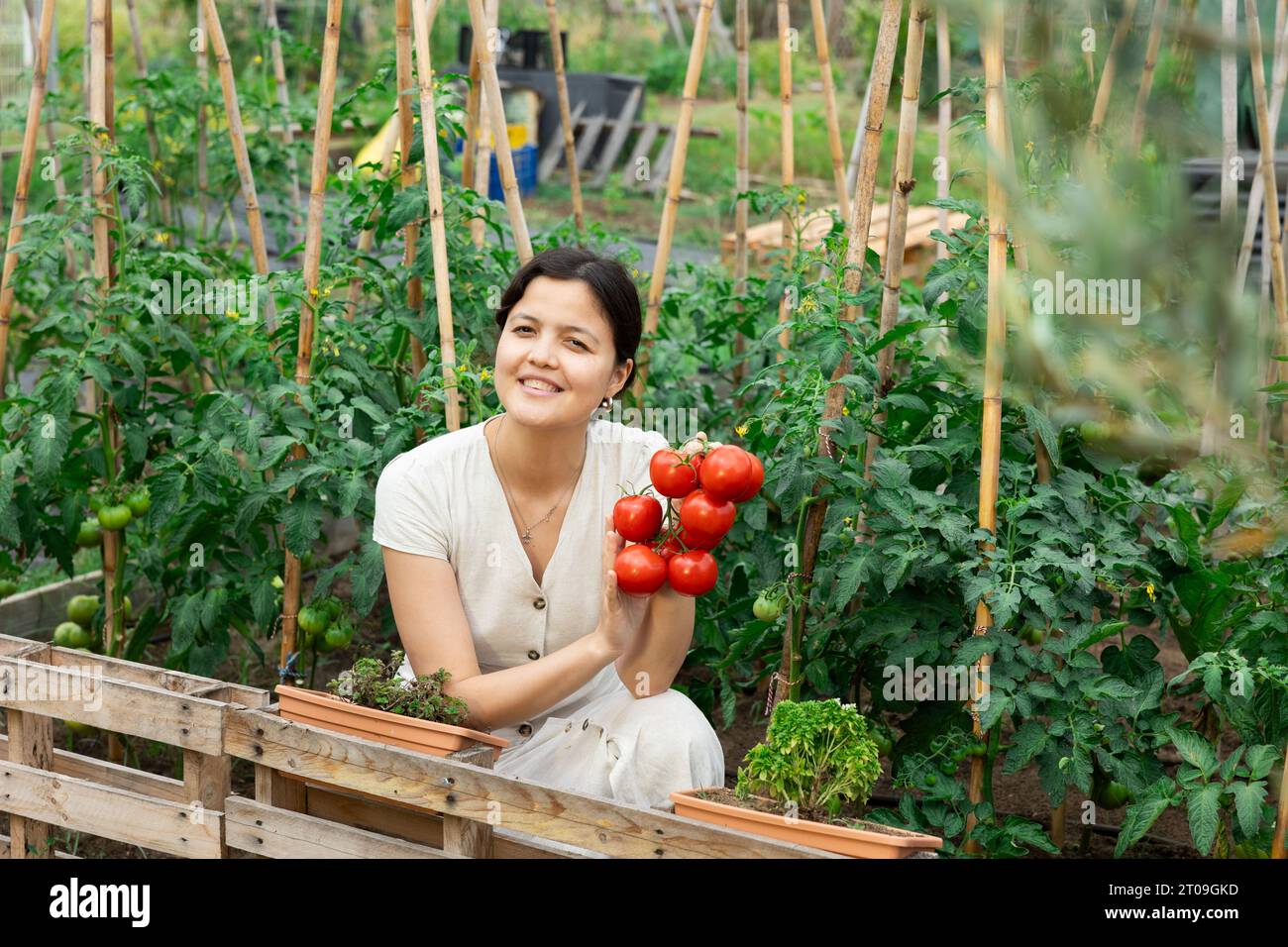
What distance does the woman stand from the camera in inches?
72.6

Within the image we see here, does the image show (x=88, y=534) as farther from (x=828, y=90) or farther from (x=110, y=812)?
(x=828, y=90)

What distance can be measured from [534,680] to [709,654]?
787mm

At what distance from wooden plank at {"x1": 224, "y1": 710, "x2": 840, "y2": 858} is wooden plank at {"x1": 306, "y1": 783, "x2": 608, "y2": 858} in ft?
0.15

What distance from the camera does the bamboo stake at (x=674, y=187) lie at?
2.56 metres

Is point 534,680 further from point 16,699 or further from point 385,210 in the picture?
point 385,210

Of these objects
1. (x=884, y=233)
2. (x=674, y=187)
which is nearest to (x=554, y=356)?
(x=674, y=187)

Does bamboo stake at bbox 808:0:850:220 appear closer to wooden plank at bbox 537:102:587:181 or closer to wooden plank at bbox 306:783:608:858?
wooden plank at bbox 306:783:608:858

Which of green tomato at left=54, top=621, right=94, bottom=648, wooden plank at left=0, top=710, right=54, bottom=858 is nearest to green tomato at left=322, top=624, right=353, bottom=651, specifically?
wooden plank at left=0, top=710, right=54, bottom=858

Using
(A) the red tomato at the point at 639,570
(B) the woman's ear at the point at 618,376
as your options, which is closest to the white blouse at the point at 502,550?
(B) the woman's ear at the point at 618,376

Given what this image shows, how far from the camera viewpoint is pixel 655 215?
26.7 ft

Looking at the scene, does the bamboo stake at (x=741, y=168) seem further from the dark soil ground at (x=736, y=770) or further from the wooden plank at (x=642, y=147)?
the wooden plank at (x=642, y=147)

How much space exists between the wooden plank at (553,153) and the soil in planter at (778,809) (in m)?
7.97

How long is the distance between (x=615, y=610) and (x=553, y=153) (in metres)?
8.15
